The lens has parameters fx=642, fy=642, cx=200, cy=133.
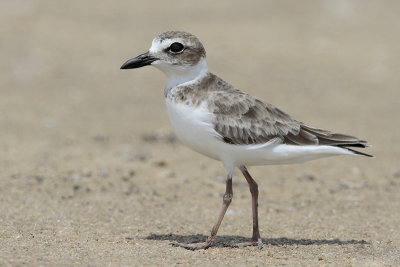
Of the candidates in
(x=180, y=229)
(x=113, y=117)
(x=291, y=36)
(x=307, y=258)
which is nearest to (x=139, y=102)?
(x=113, y=117)

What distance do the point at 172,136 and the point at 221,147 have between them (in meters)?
5.62

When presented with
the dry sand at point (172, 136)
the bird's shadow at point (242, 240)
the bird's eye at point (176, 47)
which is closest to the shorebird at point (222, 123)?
the bird's eye at point (176, 47)

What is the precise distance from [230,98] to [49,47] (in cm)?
1101

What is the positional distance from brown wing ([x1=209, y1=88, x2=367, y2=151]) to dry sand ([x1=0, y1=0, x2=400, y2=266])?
1075 mm

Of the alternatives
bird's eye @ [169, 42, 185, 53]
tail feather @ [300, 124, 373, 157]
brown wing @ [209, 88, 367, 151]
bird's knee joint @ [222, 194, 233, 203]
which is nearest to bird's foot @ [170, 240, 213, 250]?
bird's knee joint @ [222, 194, 233, 203]

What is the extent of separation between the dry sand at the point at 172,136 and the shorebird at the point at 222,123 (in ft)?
3.06

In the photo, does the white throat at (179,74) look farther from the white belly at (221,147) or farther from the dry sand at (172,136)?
the dry sand at (172,136)

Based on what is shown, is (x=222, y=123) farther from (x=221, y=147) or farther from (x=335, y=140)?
(x=335, y=140)

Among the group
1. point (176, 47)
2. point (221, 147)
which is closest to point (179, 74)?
point (176, 47)

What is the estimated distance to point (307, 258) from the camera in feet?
19.5

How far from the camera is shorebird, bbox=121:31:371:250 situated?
6020 mm

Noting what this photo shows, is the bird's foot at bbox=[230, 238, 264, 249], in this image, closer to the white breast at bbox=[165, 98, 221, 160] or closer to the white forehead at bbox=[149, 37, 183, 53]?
the white breast at bbox=[165, 98, 221, 160]

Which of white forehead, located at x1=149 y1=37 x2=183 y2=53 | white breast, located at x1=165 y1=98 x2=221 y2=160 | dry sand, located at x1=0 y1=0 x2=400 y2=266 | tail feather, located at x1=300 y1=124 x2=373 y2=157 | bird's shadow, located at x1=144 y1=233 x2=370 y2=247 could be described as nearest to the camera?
white breast, located at x1=165 y1=98 x2=221 y2=160

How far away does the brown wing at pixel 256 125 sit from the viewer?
19.9ft
